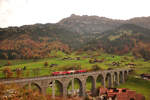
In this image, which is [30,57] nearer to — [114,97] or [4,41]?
[4,41]

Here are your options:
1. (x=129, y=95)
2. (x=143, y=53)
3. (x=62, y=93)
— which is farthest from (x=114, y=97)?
(x=143, y=53)

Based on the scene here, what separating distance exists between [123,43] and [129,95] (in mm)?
148722

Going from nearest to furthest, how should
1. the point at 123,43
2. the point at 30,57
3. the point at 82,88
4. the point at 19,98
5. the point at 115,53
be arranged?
the point at 19,98, the point at 82,88, the point at 30,57, the point at 115,53, the point at 123,43

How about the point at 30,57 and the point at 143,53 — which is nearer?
the point at 30,57

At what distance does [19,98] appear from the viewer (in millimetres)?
17266

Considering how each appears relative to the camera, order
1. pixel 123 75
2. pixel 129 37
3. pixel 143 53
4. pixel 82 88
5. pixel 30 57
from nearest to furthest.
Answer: pixel 82 88 → pixel 123 75 → pixel 30 57 → pixel 143 53 → pixel 129 37

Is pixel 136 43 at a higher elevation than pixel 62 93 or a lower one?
higher

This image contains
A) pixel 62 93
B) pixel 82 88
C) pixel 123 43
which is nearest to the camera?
pixel 62 93

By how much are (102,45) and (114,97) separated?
144 m

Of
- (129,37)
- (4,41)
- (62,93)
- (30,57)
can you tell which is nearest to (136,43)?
(129,37)

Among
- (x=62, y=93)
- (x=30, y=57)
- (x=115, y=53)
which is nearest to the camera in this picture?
(x=62, y=93)

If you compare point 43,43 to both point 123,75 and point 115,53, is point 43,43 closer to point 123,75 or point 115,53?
point 115,53

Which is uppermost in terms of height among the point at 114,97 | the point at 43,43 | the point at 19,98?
the point at 43,43

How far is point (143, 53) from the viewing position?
148250mm
